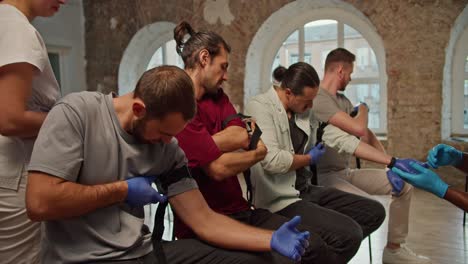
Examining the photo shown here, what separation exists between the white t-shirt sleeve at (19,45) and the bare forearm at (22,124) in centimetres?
14

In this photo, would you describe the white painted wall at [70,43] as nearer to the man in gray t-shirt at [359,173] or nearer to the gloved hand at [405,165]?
the man in gray t-shirt at [359,173]

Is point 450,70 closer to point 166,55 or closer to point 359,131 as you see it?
point 359,131

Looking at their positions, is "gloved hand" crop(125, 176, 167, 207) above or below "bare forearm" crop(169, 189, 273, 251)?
above

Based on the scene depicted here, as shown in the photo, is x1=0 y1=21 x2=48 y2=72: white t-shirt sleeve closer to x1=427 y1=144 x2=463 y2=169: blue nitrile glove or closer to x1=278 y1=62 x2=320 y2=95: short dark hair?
x1=278 y1=62 x2=320 y2=95: short dark hair

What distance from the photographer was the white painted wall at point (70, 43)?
5758 mm

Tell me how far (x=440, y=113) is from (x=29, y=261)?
3.98m

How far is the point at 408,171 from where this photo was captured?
7.23 feet

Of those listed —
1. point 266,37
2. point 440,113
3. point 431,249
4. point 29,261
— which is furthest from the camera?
point 266,37

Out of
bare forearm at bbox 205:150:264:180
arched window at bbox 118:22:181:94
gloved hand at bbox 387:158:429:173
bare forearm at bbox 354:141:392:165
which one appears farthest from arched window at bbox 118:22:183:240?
bare forearm at bbox 205:150:264:180

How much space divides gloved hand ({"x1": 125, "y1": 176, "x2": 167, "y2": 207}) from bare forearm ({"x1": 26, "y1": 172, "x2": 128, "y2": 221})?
7 cm

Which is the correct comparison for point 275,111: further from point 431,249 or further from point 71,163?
point 431,249

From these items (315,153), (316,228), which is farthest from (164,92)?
(315,153)

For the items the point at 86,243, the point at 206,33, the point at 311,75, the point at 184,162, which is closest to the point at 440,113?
the point at 311,75

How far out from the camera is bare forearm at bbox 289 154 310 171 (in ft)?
6.76
